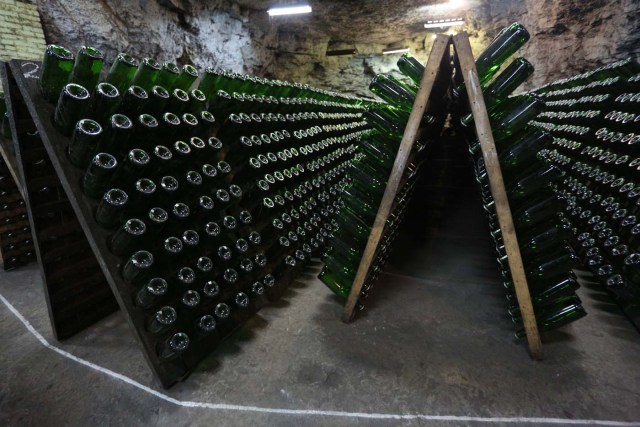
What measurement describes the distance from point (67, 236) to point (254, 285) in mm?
1212

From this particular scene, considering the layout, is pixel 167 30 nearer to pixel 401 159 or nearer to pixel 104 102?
pixel 104 102

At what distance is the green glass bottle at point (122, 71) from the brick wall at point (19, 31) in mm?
4834

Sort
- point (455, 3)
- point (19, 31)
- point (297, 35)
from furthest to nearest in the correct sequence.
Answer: point (297, 35)
point (455, 3)
point (19, 31)

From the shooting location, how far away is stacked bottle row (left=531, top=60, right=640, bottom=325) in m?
2.10

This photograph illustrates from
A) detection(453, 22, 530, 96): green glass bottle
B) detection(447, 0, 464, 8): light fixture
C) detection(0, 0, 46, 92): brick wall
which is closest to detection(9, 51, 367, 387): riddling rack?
detection(453, 22, 530, 96): green glass bottle

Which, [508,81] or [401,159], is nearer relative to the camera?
[508,81]

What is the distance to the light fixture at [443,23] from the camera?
32.9 ft

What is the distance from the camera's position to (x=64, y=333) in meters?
1.92

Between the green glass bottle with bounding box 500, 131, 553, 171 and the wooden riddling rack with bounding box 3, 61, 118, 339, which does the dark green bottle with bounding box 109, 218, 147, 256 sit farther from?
the green glass bottle with bounding box 500, 131, 553, 171

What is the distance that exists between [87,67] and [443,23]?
11.9m

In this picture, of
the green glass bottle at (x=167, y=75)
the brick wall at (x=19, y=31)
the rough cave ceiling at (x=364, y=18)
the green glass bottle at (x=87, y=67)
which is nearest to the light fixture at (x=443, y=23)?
the rough cave ceiling at (x=364, y=18)

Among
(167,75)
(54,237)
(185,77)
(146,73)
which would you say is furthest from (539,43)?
(54,237)

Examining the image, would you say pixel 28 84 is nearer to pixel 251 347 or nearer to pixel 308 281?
pixel 251 347

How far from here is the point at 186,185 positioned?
1.65 m
